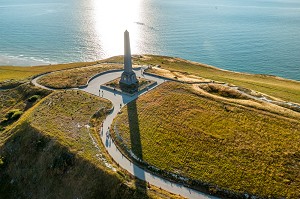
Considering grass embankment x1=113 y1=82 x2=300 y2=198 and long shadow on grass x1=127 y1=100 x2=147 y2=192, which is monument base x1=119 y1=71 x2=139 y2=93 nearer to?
grass embankment x1=113 y1=82 x2=300 y2=198

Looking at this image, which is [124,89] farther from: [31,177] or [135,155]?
[31,177]

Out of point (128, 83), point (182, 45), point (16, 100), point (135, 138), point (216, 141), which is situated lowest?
point (16, 100)

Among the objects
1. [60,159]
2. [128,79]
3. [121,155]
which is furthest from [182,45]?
[60,159]

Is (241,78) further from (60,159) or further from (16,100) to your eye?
(16,100)

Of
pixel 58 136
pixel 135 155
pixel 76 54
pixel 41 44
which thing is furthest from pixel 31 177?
pixel 41 44

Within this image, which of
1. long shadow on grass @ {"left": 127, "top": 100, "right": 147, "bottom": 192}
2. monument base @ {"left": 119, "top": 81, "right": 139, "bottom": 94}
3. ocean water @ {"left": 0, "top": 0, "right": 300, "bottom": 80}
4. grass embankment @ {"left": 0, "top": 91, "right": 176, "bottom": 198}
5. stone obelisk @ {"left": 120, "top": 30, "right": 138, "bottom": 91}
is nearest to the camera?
long shadow on grass @ {"left": 127, "top": 100, "right": 147, "bottom": 192}

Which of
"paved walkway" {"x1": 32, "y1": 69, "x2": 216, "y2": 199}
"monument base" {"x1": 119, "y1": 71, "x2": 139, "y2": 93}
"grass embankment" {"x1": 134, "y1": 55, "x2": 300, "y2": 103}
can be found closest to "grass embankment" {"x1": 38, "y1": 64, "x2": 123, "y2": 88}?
"paved walkway" {"x1": 32, "y1": 69, "x2": 216, "y2": 199}
